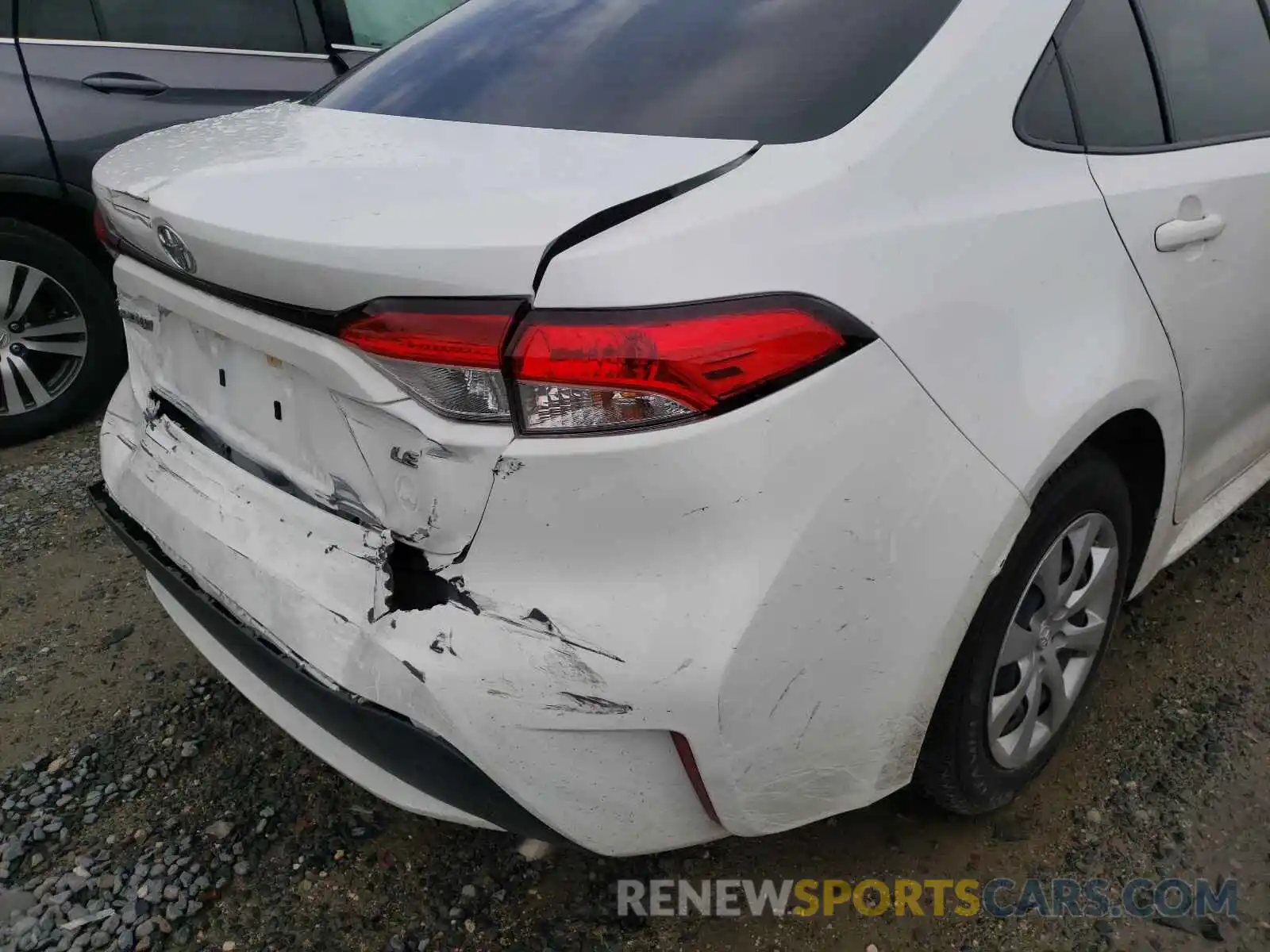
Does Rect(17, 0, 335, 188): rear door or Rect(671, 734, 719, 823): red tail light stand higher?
Rect(17, 0, 335, 188): rear door

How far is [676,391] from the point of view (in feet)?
3.97

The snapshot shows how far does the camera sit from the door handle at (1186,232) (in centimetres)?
170

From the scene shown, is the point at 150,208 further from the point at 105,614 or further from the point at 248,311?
the point at 105,614

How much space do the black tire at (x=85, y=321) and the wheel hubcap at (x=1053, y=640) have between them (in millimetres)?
3294

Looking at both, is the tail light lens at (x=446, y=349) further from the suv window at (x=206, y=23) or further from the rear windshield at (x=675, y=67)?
the suv window at (x=206, y=23)

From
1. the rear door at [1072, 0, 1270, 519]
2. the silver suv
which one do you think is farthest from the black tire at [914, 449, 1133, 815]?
the silver suv

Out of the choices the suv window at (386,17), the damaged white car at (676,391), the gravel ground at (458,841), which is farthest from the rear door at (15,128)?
the damaged white car at (676,391)

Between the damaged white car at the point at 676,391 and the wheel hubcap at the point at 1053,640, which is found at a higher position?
the damaged white car at the point at 676,391

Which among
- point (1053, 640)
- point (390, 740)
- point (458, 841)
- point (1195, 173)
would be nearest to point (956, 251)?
point (1195, 173)

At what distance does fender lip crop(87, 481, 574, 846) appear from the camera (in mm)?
1376

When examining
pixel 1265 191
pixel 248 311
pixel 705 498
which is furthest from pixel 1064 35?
pixel 248 311

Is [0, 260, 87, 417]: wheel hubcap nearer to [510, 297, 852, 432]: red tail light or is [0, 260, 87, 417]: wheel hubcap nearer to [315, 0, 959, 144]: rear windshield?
[315, 0, 959, 144]: rear windshield

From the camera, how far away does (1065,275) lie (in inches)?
59.7

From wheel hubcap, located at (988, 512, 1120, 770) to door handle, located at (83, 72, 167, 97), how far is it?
136 inches
